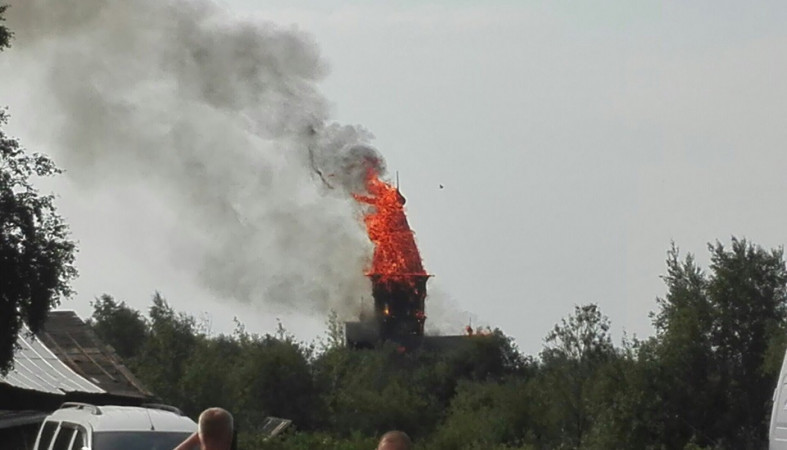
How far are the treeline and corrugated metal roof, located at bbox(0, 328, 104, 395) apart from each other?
5.37 metres

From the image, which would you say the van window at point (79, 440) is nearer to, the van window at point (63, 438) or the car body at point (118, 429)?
the car body at point (118, 429)

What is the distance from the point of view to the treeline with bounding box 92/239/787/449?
49250 millimetres

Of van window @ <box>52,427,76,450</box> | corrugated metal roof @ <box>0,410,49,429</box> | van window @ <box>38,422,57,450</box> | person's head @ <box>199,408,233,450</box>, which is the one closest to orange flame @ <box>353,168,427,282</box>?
corrugated metal roof @ <box>0,410,49,429</box>

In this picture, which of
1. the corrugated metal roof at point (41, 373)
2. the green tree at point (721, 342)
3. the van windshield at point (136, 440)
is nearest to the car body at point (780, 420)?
the van windshield at point (136, 440)

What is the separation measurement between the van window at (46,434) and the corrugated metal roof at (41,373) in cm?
2032

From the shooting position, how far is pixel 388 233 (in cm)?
8744

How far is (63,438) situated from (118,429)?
103 centimetres

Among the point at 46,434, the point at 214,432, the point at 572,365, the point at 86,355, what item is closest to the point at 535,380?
the point at 572,365

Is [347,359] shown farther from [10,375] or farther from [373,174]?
[10,375]

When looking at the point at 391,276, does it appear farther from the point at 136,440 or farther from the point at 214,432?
the point at 214,432

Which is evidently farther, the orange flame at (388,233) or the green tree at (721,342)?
the orange flame at (388,233)

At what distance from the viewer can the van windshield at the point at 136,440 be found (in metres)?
15.1

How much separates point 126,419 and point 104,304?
118368 mm

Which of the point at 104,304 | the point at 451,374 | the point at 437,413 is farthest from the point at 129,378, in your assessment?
the point at 104,304
